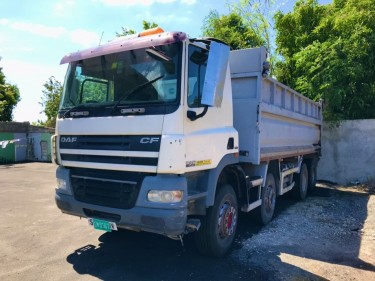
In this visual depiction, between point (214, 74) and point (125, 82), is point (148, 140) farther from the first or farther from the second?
point (214, 74)

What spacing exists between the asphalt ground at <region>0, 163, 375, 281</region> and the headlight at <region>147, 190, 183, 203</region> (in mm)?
963

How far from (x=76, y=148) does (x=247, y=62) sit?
2.90m

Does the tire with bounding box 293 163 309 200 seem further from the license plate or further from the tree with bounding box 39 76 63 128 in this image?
the tree with bounding box 39 76 63 128

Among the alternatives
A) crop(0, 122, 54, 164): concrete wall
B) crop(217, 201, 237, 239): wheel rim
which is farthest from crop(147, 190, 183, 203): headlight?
crop(0, 122, 54, 164): concrete wall

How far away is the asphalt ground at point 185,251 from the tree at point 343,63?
17.0 feet

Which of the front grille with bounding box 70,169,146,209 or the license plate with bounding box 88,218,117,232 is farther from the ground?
the front grille with bounding box 70,169,146,209

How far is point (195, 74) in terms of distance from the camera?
3.97 metres

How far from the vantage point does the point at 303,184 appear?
29.0ft

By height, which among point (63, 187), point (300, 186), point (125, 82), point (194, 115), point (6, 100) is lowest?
point (300, 186)

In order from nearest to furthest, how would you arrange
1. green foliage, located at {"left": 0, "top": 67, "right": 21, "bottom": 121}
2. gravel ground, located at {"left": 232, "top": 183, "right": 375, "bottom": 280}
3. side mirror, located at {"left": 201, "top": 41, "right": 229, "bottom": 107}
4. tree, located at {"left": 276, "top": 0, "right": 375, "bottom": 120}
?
side mirror, located at {"left": 201, "top": 41, "right": 229, "bottom": 107} < gravel ground, located at {"left": 232, "top": 183, "right": 375, "bottom": 280} < tree, located at {"left": 276, "top": 0, "right": 375, "bottom": 120} < green foliage, located at {"left": 0, "top": 67, "right": 21, "bottom": 121}

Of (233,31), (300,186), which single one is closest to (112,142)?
(300,186)

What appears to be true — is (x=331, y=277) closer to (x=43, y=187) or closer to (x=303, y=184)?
(x=303, y=184)

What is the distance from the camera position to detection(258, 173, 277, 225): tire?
19.4 feet

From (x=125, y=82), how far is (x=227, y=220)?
229cm
